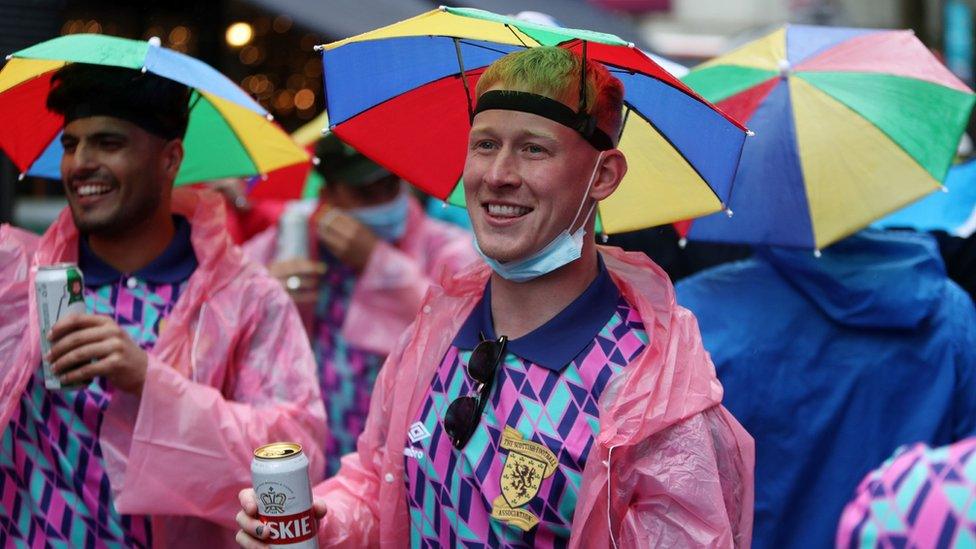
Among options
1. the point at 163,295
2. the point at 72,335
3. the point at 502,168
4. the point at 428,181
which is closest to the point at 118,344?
the point at 72,335

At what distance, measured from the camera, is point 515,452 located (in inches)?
90.2

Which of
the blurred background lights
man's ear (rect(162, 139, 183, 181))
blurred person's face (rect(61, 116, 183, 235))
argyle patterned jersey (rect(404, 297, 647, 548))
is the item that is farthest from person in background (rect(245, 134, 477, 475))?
the blurred background lights

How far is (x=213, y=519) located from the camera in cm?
288

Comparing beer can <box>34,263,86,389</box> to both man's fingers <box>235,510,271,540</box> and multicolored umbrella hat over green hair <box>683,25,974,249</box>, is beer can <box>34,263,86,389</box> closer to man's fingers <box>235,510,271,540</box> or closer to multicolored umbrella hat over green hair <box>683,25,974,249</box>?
man's fingers <box>235,510,271,540</box>

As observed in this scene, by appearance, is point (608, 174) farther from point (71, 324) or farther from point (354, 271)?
point (354, 271)

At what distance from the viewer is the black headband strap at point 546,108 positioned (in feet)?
7.63

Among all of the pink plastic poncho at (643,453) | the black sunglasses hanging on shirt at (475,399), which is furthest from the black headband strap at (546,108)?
the black sunglasses hanging on shirt at (475,399)

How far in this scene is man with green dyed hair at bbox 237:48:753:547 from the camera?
2.22 meters

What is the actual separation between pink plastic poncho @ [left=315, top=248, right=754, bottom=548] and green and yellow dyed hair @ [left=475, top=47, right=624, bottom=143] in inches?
15.1

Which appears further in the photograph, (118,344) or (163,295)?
(163,295)

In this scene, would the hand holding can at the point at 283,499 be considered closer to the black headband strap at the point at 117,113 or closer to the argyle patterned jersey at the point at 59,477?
the argyle patterned jersey at the point at 59,477

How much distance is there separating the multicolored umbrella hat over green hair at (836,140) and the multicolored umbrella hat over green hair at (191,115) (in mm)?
1390

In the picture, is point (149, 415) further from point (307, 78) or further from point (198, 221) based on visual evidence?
point (307, 78)

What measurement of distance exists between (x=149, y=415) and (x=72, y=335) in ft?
0.94
